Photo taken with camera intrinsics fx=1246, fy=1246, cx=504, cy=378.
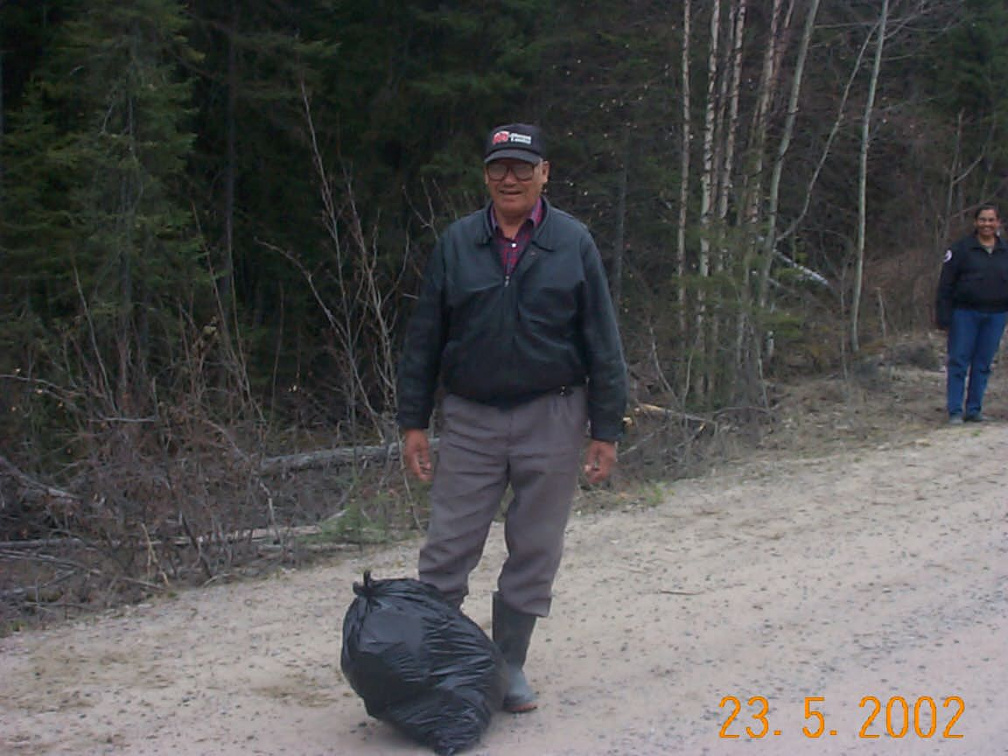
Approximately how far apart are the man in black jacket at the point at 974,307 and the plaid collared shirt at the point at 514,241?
7.19 m

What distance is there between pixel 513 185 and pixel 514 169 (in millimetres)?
56

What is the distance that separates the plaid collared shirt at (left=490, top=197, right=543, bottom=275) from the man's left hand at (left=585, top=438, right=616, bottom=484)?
2.37 ft

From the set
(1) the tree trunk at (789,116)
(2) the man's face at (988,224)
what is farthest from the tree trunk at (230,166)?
(2) the man's face at (988,224)

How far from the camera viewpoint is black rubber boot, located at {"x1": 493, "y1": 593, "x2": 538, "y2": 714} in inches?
183

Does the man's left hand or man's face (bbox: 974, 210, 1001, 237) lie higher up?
man's face (bbox: 974, 210, 1001, 237)

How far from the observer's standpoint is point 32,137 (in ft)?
54.8

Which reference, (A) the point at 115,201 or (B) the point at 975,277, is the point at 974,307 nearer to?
(B) the point at 975,277

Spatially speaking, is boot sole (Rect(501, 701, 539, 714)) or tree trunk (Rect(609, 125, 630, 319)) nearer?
boot sole (Rect(501, 701, 539, 714))

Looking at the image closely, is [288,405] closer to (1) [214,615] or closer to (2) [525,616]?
(1) [214,615]

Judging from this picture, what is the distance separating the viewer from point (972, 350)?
10.8 metres

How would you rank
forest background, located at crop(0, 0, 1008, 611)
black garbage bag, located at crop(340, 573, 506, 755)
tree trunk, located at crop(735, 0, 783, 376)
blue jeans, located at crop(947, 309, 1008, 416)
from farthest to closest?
tree trunk, located at crop(735, 0, 783, 376)
blue jeans, located at crop(947, 309, 1008, 416)
forest background, located at crop(0, 0, 1008, 611)
black garbage bag, located at crop(340, 573, 506, 755)

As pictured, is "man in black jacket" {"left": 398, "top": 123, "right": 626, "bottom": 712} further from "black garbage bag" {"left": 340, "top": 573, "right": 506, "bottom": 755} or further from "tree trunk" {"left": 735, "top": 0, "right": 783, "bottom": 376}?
"tree trunk" {"left": 735, "top": 0, "right": 783, "bottom": 376}

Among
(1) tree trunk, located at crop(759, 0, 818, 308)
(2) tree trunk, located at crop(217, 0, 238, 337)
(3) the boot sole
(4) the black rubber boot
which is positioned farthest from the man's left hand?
(2) tree trunk, located at crop(217, 0, 238, 337)

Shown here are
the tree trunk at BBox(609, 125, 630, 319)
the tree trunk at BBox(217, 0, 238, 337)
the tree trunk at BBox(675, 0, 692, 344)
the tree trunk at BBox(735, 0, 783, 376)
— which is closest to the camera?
the tree trunk at BBox(735, 0, 783, 376)
